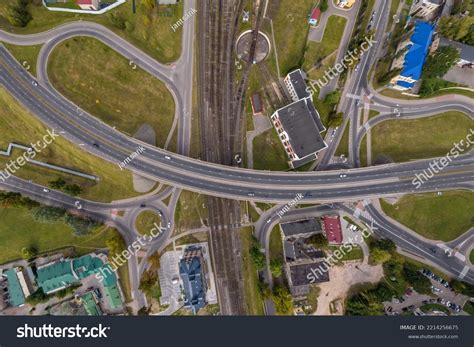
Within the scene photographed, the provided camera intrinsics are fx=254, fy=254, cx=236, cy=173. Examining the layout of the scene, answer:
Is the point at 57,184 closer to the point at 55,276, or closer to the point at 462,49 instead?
the point at 55,276

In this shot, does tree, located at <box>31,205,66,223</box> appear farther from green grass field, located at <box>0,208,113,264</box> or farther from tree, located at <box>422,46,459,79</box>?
tree, located at <box>422,46,459,79</box>

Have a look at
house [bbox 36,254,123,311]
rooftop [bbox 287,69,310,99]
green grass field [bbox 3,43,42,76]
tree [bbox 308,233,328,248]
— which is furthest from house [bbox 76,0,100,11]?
tree [bbox 308,233,328,248]

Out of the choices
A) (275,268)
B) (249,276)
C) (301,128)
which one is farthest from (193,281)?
(301,128)

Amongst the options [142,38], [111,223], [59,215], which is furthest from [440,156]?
[59,215]

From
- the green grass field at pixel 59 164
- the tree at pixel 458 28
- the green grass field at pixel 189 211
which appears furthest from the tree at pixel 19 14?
the tree at pixel 458 28

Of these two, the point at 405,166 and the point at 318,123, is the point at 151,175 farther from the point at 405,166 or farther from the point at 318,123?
the point at 405,166

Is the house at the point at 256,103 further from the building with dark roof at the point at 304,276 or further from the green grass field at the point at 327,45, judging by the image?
the building with dark roof at the point at 304,276

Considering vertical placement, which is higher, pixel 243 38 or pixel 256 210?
pixel 243 38
